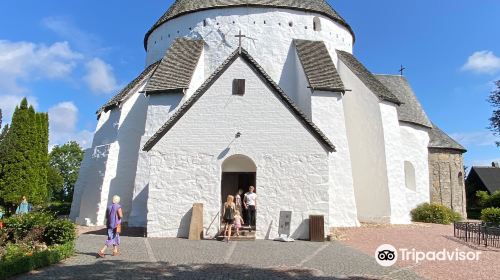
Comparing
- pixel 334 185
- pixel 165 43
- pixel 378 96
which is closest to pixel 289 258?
pixel 334 185

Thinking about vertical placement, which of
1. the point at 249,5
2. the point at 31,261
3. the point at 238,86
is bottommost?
the point at 31,261

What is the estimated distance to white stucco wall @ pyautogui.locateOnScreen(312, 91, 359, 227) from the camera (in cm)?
1777

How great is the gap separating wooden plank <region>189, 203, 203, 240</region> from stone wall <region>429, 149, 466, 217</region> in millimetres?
19458

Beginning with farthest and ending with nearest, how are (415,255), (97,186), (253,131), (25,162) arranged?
(25,162) → (97,186) → (253,131) → (415,255)

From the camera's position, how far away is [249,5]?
2080cm

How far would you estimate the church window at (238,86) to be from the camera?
48.8 feet

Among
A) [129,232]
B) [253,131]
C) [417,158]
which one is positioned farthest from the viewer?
[417,158]

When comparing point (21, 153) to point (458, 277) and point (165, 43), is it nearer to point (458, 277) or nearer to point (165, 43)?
point (165, 43)

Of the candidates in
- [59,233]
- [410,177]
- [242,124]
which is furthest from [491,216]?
[59,233]

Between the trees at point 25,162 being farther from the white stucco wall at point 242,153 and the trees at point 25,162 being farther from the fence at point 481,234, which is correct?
the fence at point 481,234

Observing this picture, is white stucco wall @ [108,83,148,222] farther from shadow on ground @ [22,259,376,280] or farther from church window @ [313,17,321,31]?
shadow on ground @ [22,259,376,280]

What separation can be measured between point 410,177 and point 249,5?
46.2 feet

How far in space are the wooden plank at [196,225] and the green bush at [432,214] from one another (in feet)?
47.1

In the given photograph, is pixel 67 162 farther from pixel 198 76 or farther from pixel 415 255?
pixel 415 255
